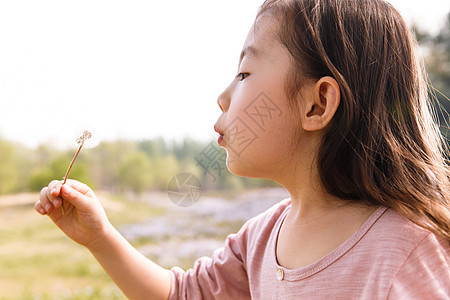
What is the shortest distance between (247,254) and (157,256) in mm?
1489

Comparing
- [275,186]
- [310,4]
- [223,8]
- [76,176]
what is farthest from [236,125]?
[76,176]

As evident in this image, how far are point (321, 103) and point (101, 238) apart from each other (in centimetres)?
41

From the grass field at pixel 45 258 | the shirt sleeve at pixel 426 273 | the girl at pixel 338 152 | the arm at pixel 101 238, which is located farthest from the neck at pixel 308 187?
the grass field at pixel 45 258

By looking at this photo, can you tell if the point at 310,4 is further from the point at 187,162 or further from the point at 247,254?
the point at 187,162

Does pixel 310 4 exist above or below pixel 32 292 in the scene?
above

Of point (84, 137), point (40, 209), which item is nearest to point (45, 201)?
point (40, 209)

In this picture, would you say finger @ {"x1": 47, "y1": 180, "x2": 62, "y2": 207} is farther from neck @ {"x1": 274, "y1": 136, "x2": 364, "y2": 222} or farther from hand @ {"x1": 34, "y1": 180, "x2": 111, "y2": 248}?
neck @ {"x1": 274, "y1": 136, "x2": 364, "y2": 222}

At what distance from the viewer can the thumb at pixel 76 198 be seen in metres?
0.65

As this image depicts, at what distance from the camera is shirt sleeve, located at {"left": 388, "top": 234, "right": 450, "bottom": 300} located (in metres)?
0.49

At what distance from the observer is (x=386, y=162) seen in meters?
0.58

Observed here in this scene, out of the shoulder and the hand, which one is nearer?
the shoulder

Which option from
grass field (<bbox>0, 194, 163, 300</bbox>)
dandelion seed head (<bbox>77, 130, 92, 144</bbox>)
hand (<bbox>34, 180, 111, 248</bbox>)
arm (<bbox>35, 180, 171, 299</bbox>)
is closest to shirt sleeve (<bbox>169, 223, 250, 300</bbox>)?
arm (<bbox>35, 180, 171, 299</bbox>)

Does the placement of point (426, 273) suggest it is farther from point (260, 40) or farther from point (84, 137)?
point (84, 137)

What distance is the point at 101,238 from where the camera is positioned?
0.70 metres
